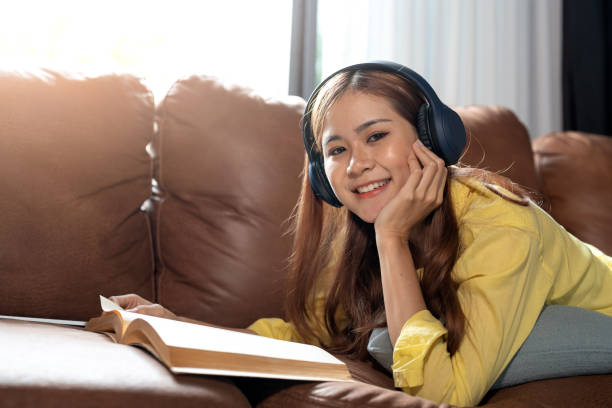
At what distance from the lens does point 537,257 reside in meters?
1.04

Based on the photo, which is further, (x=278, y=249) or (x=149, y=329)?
(x=278, y=249)

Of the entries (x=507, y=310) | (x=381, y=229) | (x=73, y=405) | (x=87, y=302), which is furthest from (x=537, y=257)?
(x=87, y=302)

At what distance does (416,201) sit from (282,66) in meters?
1.46

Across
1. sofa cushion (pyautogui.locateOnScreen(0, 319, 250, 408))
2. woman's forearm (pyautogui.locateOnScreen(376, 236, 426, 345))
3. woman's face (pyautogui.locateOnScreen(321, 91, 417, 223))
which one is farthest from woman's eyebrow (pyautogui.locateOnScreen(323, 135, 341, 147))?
sofa cushion (pyautogui.locateOnScreen(0, 319, 250, 408))

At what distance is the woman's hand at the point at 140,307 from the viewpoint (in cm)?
117

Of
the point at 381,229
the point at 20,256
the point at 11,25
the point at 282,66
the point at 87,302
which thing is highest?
the point at 11,25

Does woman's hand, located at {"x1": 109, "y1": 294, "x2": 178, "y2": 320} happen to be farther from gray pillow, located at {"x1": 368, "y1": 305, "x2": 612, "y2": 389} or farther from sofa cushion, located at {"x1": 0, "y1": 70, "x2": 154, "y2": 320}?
gray pillow, located at {"x1": 368, "y1": 305, "x2": 612, "y2": 389}

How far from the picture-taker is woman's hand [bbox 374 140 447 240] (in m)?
1.10

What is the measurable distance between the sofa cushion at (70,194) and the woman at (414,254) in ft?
0.73

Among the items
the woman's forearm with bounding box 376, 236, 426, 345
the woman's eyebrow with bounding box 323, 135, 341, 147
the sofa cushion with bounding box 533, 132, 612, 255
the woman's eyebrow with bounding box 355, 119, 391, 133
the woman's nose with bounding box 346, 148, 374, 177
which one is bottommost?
the sofa cushion with bounding box 533, 132, 612, 255

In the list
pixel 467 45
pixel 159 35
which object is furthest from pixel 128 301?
pixel 467 45

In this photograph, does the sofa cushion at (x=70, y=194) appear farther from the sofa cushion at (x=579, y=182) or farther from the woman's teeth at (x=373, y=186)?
the sofa cushion at (x=579, y=182)

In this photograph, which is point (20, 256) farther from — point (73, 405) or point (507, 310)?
point (507, 310)

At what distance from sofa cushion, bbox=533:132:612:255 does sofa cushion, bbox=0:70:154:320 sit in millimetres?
1267
